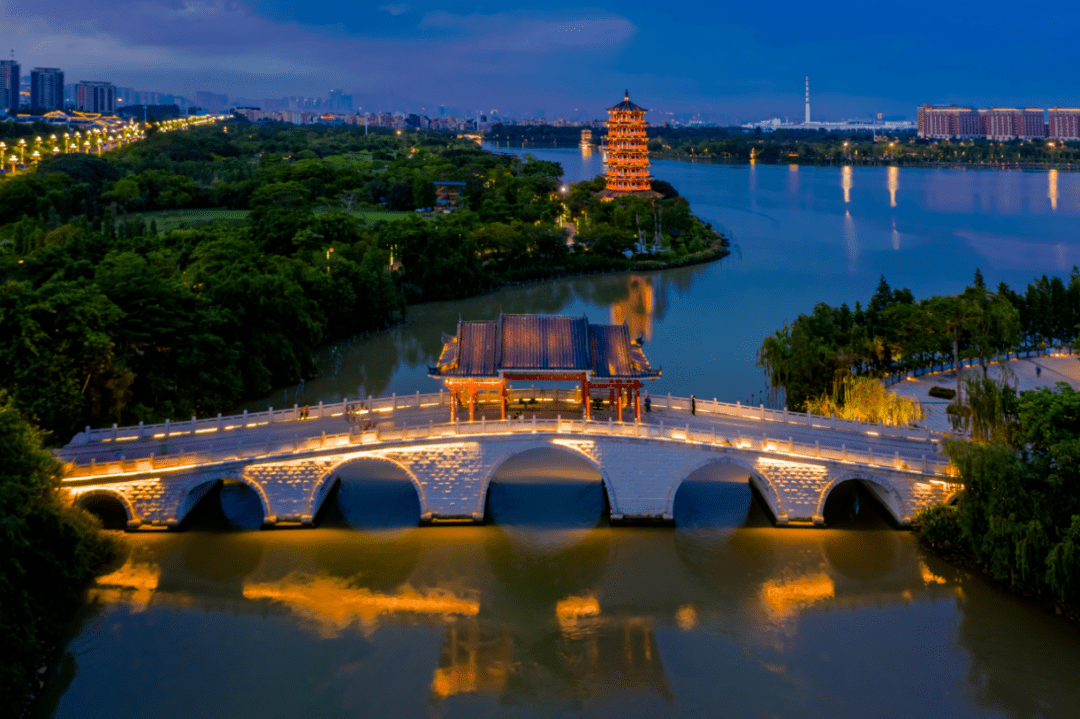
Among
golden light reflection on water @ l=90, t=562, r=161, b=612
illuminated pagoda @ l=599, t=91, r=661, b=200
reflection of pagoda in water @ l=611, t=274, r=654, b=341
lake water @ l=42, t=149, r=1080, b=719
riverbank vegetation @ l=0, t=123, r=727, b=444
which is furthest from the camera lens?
illuminated pagoda @ l=599, t=91, r=661, b=200

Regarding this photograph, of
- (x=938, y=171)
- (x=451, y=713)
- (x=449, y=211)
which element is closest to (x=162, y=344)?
(x=451, y=713)

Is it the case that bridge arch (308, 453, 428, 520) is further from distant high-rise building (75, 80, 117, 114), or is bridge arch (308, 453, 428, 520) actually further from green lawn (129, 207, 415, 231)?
distant high-rise building (75, 80, 117, 114)

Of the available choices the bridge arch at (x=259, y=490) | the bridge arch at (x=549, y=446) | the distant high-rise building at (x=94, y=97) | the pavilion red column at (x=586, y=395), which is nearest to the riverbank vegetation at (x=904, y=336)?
the pavilion red column at (x=586, y=395)

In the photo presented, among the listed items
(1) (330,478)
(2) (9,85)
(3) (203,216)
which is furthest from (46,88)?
(1) (330,478)

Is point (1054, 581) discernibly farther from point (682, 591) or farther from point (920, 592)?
point (682, 591)

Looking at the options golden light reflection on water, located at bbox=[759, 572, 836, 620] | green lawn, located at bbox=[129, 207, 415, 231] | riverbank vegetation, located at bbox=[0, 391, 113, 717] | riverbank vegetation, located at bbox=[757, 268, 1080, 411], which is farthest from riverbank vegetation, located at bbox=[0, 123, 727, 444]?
riverbank vegetation, located at bbox=[757, 268, 1080, 411]
